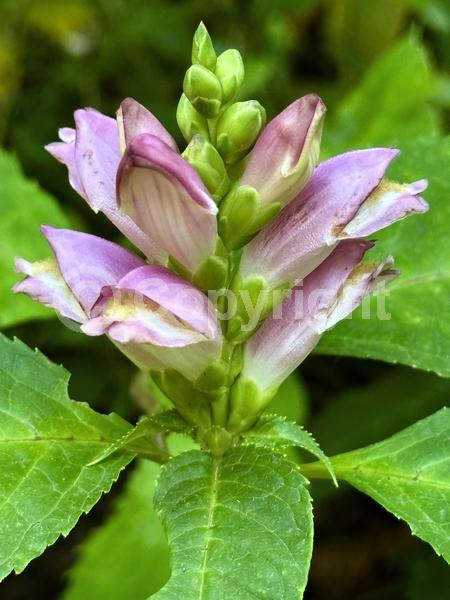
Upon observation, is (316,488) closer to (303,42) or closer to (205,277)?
(205,277)

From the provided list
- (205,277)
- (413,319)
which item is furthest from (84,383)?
(205,277)

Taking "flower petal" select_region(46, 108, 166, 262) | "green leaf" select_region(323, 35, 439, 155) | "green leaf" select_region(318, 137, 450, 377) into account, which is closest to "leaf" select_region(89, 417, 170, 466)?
"flower petal" select_region(46, 108, 166, 262)

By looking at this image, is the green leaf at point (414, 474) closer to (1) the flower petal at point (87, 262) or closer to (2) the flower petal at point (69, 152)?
(1) the flower petal at point (87, 262)

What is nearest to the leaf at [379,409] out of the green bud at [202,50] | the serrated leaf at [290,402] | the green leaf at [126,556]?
the serrated leaf at [290,402]

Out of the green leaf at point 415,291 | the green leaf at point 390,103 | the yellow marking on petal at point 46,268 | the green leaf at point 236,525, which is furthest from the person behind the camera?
the green leaf at point 390,103

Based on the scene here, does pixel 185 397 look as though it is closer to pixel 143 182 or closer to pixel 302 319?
pixel 302 319

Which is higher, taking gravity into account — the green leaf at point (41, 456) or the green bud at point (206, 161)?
the green bud at point (206, 161)

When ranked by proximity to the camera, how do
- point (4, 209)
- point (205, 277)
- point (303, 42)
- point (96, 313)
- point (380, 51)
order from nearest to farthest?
1. point (96, 313)
2. point (205, 277)
3. point (4, 209)
4. point (380, 51)
5. point (303, 42)

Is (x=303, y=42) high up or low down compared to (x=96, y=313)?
down
